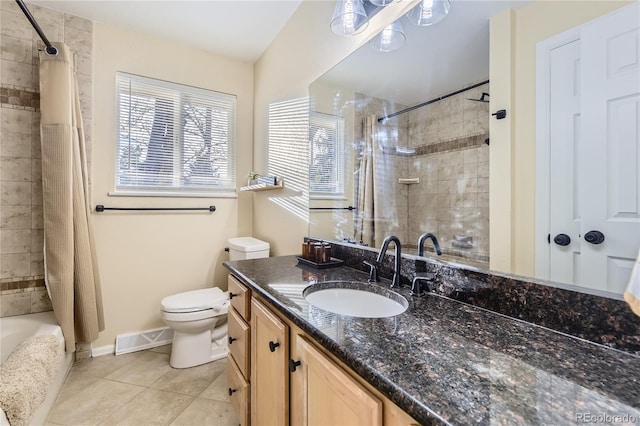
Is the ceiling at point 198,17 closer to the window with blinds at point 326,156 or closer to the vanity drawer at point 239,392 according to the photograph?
the window with blinds at point 326,156

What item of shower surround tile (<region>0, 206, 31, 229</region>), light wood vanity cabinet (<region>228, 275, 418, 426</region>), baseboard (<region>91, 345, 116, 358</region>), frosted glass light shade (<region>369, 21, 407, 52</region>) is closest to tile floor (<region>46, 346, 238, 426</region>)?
baseboard (<region>91, 345, 116, 358</region>)

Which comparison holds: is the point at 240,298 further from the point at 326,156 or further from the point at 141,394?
the point at 141,394

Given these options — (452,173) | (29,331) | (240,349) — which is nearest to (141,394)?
(29,331)

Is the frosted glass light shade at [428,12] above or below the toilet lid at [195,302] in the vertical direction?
Answer: above

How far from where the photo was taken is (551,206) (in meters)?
0.78

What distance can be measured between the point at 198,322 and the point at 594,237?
2155mm

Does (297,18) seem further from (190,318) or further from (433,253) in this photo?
(190,318)

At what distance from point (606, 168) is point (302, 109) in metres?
1.70

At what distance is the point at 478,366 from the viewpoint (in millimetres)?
561

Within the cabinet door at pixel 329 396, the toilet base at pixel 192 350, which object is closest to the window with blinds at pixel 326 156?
the cabinet door at pixel 329 396

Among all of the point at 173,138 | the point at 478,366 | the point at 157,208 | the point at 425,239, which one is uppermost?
the point at 173,138

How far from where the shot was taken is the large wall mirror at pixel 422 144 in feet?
2.84

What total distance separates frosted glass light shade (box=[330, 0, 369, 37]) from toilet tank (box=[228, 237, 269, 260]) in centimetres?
159

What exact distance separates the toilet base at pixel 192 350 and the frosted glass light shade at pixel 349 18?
221cm
